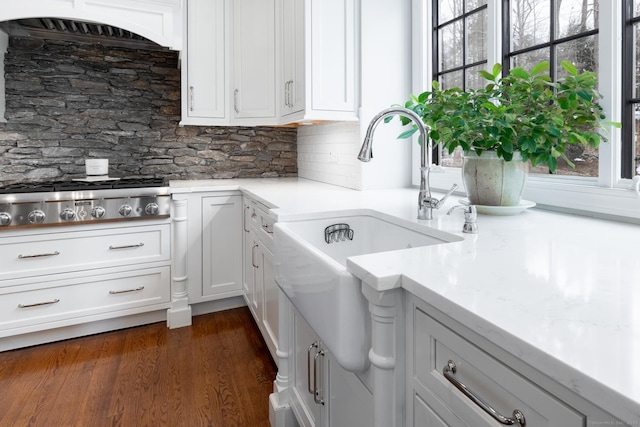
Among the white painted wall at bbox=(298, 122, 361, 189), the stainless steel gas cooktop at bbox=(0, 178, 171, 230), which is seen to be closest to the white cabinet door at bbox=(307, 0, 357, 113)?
the white painted wall at bbox=(298, 122, 361, 189)

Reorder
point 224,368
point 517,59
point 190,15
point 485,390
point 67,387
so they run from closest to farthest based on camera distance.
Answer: point 485,390, point 517,59, point 67,387, point 224,368, point 190,15

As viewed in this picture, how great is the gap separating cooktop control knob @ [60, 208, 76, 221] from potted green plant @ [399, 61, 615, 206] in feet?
6.74

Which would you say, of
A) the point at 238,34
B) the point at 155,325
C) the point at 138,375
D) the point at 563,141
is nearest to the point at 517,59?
the point at 563,141

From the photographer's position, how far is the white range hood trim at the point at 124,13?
7.44 feet

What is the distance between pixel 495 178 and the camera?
1.41 metres

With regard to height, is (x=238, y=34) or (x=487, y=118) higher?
(x=238, y=34)

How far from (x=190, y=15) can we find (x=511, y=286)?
2935 millimetres

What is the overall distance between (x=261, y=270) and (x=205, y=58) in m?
1.72

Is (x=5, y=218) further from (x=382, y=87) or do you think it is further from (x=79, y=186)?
(x=382, y=87)

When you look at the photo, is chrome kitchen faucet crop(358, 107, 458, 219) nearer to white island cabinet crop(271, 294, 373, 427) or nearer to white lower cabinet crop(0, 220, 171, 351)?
white island cabinet crop(271, 294, 373, 427)

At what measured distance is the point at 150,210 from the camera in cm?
249

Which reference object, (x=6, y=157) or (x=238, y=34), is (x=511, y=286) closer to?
(x=238, y=34)

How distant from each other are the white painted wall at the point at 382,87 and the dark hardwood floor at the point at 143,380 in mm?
1253

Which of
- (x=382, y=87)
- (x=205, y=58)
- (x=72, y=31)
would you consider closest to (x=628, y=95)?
(x=382, y=87)
